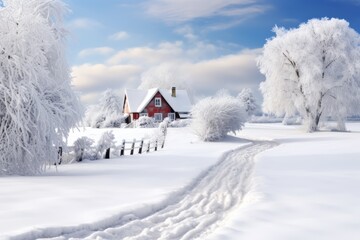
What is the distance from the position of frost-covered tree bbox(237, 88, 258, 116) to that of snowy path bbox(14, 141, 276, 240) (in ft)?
259

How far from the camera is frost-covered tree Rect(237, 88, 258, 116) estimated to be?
89750mm

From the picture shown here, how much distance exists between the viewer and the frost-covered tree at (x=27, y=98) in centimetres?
1321

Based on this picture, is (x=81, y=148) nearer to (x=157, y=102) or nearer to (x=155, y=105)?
(x=155, y=105)

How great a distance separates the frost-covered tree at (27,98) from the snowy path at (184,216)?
5818 millimetres

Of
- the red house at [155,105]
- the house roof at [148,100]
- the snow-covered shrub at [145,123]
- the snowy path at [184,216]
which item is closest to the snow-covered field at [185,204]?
the snowy path at [184,216]

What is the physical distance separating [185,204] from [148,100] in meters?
53.6

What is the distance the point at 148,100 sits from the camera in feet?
203

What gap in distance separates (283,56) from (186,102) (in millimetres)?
25620

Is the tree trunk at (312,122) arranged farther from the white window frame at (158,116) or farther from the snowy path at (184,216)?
the snowy path at (184,216)

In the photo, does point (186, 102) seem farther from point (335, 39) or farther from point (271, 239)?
point (271, 239)

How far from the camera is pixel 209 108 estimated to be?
3216 cm

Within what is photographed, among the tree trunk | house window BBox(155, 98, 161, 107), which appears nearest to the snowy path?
the tree trunk

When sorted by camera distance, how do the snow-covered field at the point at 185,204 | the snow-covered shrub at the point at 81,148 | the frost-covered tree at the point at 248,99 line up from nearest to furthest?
1. the snow-covered field at the point at 185,204
2. the snow-covered shrub at the point at 81,148
3. the frost-covered tree at the point at 248,99

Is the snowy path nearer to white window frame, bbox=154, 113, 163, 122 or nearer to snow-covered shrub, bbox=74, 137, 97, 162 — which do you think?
snow-covered shrub, bbox=74, 137, 97, 162
